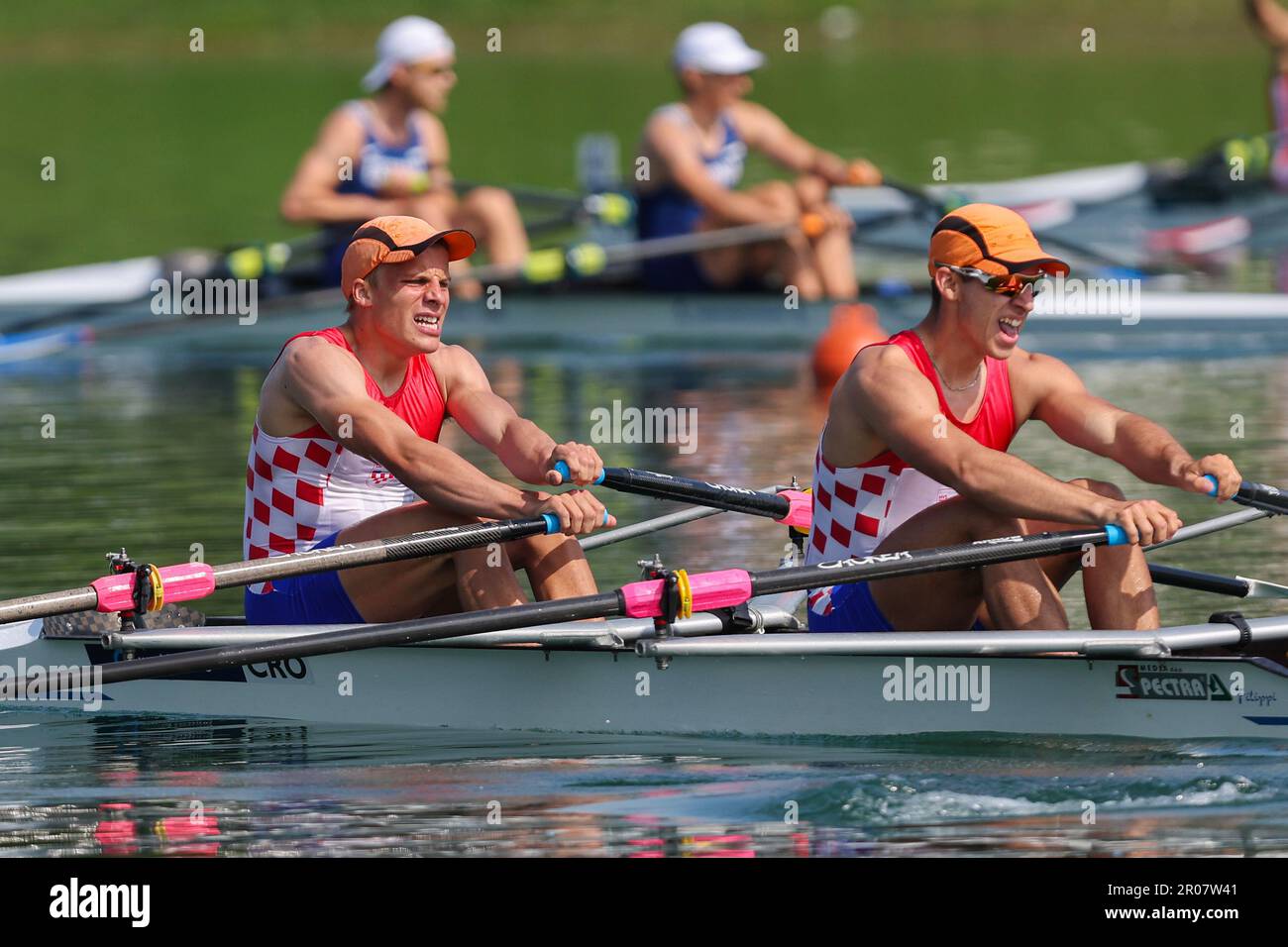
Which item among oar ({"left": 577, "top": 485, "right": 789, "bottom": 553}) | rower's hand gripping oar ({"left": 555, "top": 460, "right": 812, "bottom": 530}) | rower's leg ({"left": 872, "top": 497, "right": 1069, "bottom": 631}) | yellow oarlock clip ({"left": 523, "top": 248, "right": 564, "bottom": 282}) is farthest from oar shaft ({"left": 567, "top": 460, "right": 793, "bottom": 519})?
yellow oarlock clip ({"left": 523, "top": 248, "right": 564, "bottom": 282})

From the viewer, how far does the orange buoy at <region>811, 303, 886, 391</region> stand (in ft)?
47.8

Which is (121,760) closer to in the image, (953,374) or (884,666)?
(884,666)

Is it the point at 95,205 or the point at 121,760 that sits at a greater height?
the point at 95,205

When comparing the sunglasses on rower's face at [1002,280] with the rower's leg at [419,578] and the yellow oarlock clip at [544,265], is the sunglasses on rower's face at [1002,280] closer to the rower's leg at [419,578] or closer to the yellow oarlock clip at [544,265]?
the rower's leg at [419,578]

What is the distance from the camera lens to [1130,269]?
15.6m

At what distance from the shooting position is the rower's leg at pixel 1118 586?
23.6 ft

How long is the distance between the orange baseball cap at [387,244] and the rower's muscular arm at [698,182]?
752cm

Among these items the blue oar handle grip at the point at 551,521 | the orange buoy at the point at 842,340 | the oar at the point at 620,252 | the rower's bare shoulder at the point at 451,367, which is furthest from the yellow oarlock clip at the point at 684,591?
the oar at the point at 620,252

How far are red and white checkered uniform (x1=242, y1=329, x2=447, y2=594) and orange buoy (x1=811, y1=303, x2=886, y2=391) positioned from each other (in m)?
6.79

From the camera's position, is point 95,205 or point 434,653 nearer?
point 434,653

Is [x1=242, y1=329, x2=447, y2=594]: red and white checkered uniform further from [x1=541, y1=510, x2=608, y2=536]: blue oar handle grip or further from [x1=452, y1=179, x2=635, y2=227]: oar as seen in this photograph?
[x1=452, y1=179, x2=635, y2=227]: oar

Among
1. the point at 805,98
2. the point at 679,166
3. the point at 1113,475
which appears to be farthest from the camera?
A: the point at 805,98

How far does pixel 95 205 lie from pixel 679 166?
→ 12095 mm
